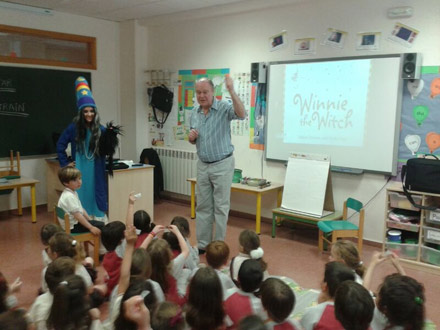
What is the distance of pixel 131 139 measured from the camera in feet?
21.4

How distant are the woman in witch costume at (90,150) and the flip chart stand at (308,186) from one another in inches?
75.2

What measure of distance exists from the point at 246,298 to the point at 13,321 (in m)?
1.09

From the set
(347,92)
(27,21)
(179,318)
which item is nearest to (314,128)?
(347,92)

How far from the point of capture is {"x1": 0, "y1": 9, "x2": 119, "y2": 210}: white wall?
5.56 meters

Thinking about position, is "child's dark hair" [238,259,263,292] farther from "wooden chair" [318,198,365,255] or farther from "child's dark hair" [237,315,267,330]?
"wooden chair" [318,198,365,255]

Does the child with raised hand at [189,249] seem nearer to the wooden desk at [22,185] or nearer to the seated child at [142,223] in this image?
the seated child at [142,223]

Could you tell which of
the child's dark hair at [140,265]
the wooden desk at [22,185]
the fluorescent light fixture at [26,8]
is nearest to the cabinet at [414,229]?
the child's dark hair at [140,265]

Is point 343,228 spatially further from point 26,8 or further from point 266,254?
point 26,8

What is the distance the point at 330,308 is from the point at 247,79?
12.4 ft

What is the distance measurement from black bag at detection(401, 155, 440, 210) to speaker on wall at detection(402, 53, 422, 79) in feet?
2.60

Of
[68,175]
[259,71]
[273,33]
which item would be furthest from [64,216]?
[273,33]

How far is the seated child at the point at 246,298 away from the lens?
6.77 ft

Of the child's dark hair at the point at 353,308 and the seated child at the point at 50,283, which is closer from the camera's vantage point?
the child's dark hair at the point at 353,308

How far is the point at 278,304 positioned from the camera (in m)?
1.78
